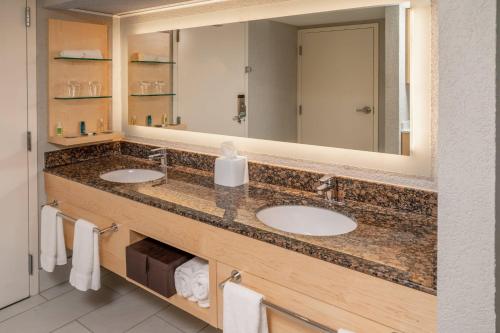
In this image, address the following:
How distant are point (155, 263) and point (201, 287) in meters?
0.25

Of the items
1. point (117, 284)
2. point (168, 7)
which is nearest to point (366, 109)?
point (168, 7)

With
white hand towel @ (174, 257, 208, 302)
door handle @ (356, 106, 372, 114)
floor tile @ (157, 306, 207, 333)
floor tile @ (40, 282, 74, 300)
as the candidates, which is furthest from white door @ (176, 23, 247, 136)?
floor tile @ (40, 282, 74, 300)

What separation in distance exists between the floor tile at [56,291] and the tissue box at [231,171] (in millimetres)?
1368

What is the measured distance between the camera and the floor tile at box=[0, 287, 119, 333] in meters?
2.20

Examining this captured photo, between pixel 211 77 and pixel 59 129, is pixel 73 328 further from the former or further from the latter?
pixel 211 77

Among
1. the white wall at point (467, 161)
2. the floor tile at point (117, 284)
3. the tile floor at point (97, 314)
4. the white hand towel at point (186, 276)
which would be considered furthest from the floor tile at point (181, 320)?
the white wall at point (467, 161)

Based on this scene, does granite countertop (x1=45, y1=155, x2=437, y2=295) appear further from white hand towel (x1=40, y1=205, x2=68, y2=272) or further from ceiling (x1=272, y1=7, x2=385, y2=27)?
ceiling (x1=272, y1=7, x2=385, y2=27)

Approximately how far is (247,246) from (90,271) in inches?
40.0

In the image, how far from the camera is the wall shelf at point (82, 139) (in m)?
2.39

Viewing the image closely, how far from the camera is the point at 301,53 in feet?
6.08

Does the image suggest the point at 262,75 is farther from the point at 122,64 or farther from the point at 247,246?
the point at 122,64

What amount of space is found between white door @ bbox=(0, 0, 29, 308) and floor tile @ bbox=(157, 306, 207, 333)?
90cm

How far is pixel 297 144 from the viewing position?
1908 mm

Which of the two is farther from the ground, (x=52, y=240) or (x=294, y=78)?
(x=294, y=78)
